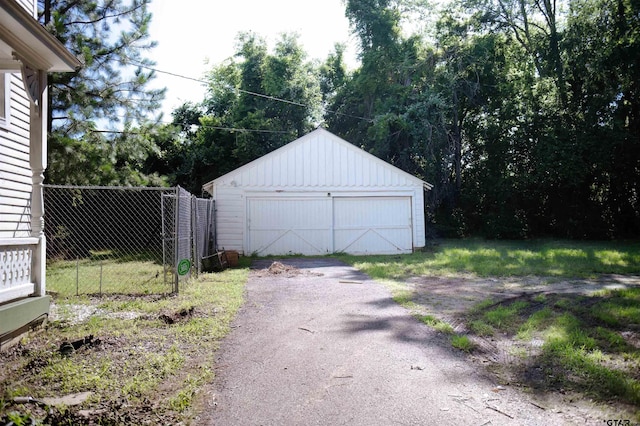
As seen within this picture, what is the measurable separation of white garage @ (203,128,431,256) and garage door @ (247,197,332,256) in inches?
1.4

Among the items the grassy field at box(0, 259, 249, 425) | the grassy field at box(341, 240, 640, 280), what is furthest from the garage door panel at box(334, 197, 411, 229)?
the grassy field at box(0, 259, 249, 425)

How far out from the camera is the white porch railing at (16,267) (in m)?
4.58

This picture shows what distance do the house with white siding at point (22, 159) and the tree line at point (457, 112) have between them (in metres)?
7.78

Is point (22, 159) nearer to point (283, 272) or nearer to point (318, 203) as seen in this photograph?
point (283, 272)

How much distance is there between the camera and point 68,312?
618 cm

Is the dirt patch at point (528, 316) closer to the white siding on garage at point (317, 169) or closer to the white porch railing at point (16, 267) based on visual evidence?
the white porch railing at point (16, 267)

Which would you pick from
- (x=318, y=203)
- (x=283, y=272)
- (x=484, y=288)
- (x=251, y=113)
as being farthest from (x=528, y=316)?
(x=251, y=113)

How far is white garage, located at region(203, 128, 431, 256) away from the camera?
14.9 metres

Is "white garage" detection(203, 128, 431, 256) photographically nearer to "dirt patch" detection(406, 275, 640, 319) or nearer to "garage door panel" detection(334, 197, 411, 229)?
"garage door panel" detection(334, 197, 411, 229)

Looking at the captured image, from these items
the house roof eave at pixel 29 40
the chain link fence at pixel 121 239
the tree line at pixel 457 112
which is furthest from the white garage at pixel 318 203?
the house roof eave at pixel 29 40

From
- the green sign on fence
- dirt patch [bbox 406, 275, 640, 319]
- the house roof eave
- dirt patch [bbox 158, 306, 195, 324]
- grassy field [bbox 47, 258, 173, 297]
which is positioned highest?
the house roof eave

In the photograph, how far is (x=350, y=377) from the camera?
3711mm

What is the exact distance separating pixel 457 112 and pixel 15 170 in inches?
792

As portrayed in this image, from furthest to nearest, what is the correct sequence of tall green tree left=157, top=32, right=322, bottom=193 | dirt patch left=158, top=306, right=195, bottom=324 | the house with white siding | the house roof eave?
tall green tree left=157, top=32, right=322, bottom=193 → dirt patch left=158, top=306, right=195, bottom=324 → the house with white siding → the house roof eave
